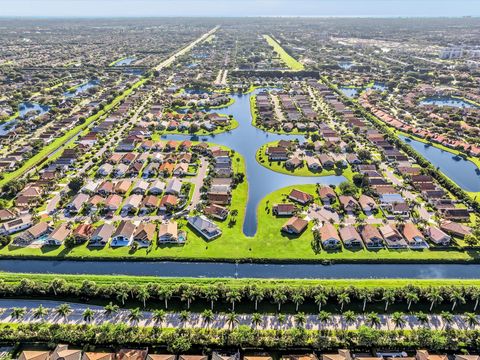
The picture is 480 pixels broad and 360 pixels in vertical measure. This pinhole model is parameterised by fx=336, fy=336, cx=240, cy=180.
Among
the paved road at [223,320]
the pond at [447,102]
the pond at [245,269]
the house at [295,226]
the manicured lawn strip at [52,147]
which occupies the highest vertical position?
the pond at [447,102]

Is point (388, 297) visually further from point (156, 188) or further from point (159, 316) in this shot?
point (156, 188)

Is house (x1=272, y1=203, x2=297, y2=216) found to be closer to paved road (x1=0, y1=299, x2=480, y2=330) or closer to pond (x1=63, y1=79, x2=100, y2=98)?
paved road (x1=0, y1=299, x2=480, y2=330)

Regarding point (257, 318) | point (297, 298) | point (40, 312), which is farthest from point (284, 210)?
point (40, 312)

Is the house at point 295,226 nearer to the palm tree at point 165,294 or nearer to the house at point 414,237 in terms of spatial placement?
the house at point 414,237

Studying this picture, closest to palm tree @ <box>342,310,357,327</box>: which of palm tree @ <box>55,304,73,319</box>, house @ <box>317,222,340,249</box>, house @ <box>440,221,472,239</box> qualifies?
house @ <box>317,222,340,249</box>

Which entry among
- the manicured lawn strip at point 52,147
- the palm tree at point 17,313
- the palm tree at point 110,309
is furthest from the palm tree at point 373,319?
the manicured lawn strip at point 52,147

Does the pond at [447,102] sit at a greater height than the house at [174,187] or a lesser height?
greater
